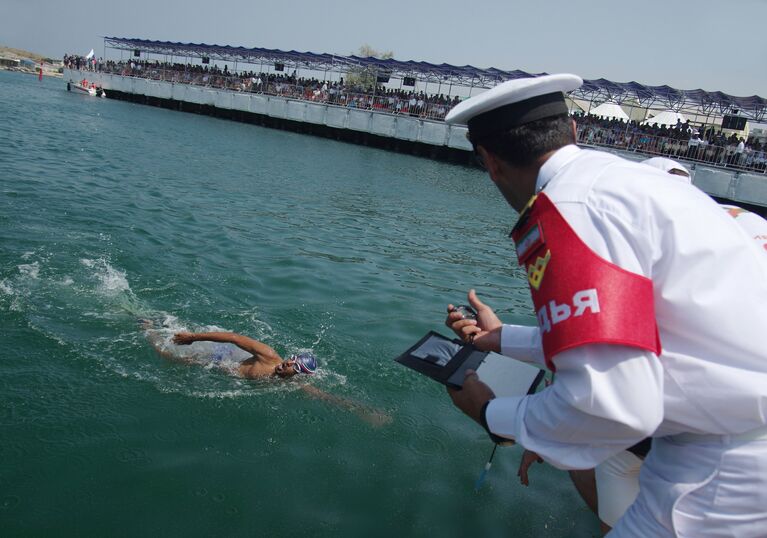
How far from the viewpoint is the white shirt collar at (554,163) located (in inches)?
67.9

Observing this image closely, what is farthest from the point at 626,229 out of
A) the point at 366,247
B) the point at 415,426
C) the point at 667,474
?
the point at 366,247

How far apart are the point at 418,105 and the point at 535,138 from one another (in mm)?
37154

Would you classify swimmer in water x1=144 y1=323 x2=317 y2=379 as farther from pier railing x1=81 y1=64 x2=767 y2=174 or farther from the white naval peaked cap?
pier railing x1=81 y1=64 x2=767 y2=174

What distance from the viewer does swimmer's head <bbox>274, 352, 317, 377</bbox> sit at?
5938 mm

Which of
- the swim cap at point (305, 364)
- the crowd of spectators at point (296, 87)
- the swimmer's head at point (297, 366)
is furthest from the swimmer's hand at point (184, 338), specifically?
the crowd of spectators at point (296, 87)

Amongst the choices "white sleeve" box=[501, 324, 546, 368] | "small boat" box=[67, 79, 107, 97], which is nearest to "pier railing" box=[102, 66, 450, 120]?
"small boat" box=[67, 79, 107, 97]

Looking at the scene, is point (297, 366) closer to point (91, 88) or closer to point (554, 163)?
point (554, 163)

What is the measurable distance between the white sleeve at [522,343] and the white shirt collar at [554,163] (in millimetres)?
1181

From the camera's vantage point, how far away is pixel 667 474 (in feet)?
6.03

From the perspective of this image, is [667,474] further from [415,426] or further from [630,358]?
[415,426]

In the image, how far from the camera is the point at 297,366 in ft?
19.5

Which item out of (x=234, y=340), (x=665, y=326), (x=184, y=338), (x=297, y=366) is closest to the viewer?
(x=665, y=326)

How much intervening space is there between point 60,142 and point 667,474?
2302cm

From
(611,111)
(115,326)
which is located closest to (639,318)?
(115,326)
